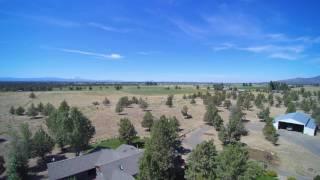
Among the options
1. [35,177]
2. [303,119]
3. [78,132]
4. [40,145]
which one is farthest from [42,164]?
[303,119]

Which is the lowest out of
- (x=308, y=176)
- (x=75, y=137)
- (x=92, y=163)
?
(x=308, y=176)

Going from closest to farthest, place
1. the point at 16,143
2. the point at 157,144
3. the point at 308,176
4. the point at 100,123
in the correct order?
1. the point at 157,144
2. the point at 308,176
3. the point at 16,143
4. the point at 100,123

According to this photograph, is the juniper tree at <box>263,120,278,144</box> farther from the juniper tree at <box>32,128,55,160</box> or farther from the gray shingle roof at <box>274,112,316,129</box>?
the juniper tree at <box>32,128,55,160</box>

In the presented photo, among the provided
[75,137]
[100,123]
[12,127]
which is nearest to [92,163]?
[75,137]

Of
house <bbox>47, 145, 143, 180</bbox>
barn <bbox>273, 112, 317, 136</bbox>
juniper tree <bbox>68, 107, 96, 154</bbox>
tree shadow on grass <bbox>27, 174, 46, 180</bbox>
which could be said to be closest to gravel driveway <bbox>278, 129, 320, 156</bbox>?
barn <bbox>273, 112, 317, 136</bbox>

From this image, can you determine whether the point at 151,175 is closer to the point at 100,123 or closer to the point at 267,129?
the point at 267,129

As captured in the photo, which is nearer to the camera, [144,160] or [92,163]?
[144,160]
